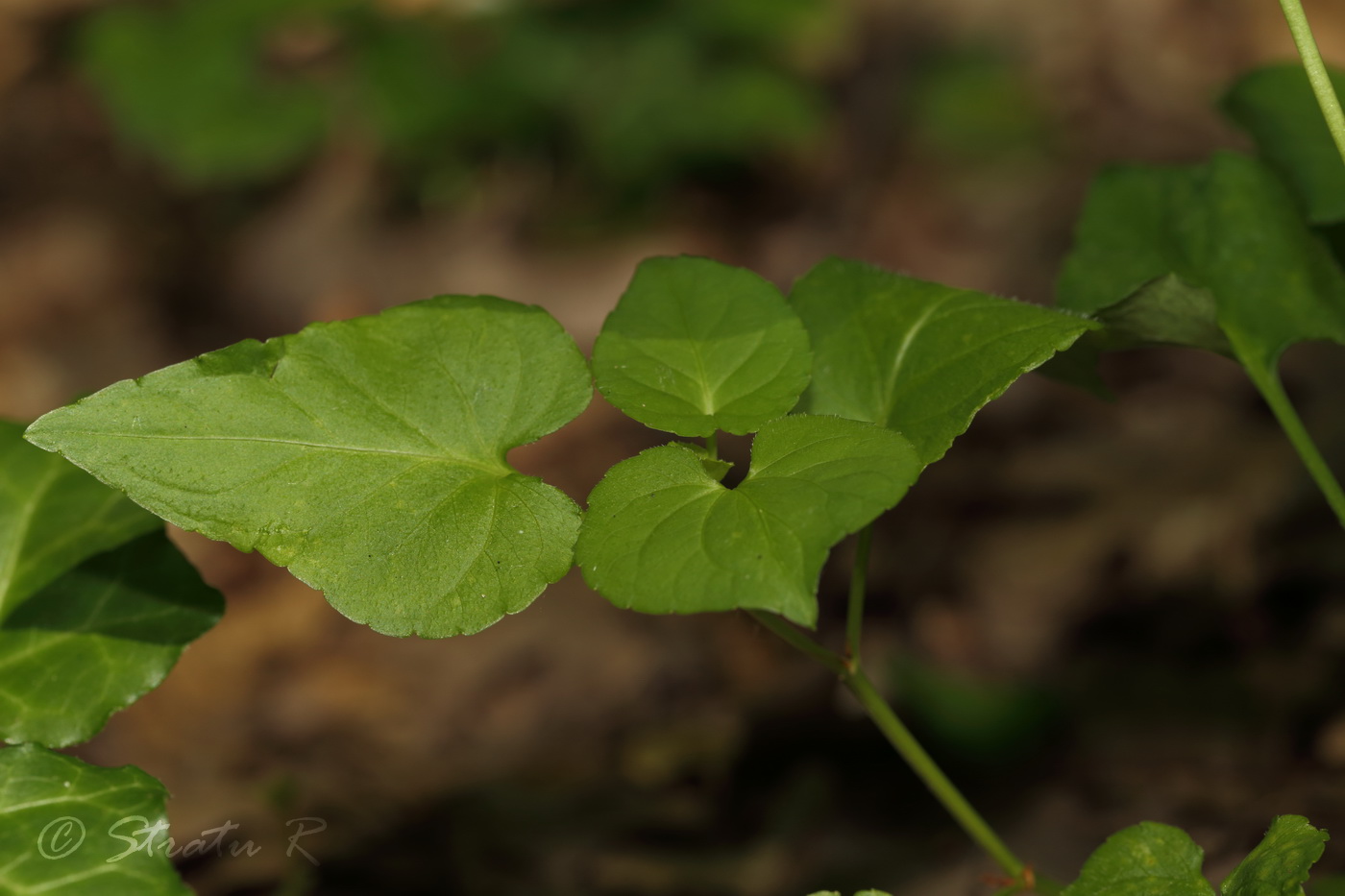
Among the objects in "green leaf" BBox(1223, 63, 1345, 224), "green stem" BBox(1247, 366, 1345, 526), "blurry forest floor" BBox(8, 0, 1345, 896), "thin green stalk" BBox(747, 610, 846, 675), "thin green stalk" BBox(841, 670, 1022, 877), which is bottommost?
"blurry forest floor" BBox(8, 0, 1345, 896)

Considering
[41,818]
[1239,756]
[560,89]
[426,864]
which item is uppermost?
[560,89]

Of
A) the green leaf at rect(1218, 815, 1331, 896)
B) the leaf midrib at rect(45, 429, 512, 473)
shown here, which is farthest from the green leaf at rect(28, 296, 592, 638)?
the green leaf at rect(1218, 815, 1331, 896)

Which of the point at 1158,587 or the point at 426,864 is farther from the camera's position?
the point at 1158,587

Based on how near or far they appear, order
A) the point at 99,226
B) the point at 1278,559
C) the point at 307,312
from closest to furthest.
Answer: the point at 1278,559 < the point at 307,312 < the point at 99,226

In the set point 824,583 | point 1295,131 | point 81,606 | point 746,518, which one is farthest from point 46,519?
point 824,583

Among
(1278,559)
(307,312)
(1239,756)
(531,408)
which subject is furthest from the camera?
(307,312)

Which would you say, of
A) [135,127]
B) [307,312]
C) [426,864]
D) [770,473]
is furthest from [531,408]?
[135,127]

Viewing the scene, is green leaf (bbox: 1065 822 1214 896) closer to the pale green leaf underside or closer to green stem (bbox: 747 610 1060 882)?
green stem (bbox: 747 610 1060 882)

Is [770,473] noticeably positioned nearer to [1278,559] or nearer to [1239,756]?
[1239,756]
